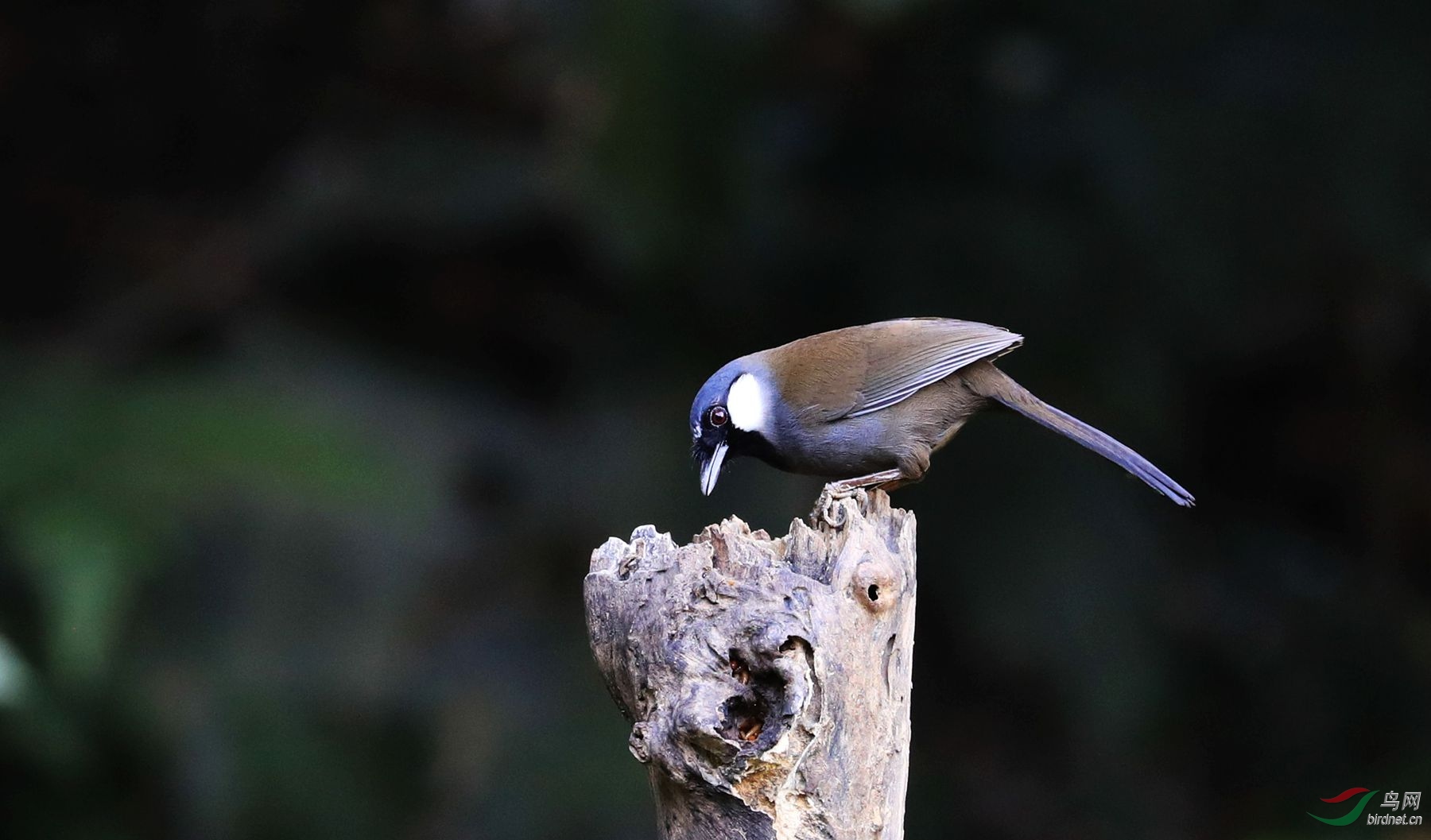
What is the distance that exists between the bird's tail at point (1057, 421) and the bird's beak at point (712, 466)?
798mm

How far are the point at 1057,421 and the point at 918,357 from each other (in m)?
0.48

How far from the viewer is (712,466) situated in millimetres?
4617

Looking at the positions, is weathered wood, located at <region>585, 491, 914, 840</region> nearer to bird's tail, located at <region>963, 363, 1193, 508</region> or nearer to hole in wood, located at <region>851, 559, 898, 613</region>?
hole in wood, located at <region>851, 559, 898, 613</region>

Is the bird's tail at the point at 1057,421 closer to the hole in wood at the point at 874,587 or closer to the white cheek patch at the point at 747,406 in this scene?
the white cheek patch at the point at 747,406

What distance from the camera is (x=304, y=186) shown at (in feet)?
21.8

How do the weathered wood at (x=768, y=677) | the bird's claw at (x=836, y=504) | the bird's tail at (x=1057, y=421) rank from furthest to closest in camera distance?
the bird's tail at (x=1057, y=421), the bird's claw at (x=836, y=504), the weathered wood at (x=768, y=677)

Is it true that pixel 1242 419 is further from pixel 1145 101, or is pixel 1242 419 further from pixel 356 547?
pixel 356 547

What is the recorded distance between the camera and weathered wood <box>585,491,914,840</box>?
2820 mm

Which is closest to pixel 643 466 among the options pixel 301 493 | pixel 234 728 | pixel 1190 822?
pixel 301 493

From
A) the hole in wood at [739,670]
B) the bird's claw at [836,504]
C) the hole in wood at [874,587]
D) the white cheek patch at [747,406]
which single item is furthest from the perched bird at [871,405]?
the hole in wood at [739,670]

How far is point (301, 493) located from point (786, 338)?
217 centimetres

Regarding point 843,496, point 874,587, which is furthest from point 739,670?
point 843,496

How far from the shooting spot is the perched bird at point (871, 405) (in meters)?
4.41

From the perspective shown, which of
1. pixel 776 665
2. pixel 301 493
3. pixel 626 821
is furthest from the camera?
pixel 626 821
